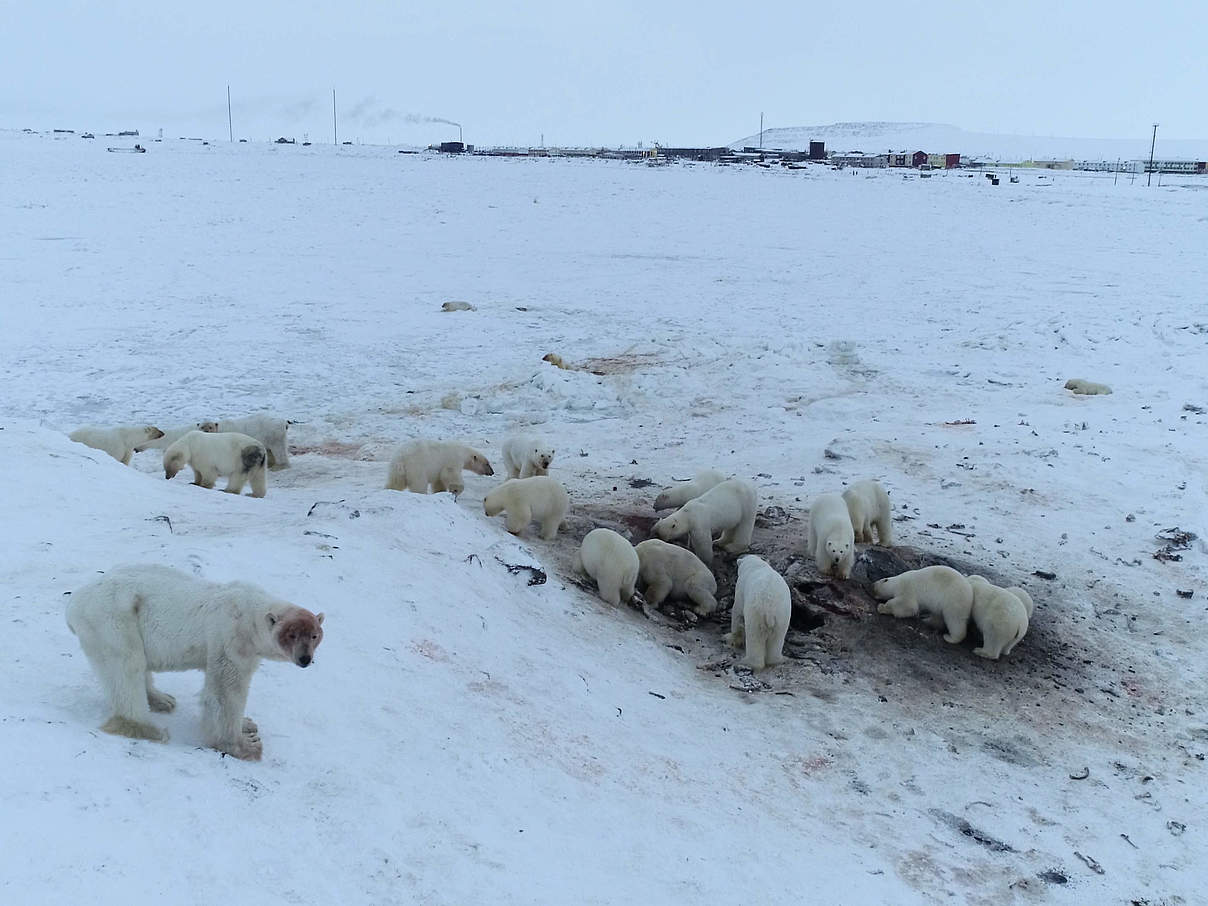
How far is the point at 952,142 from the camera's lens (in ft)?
501

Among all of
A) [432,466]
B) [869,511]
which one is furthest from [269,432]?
[869,511]

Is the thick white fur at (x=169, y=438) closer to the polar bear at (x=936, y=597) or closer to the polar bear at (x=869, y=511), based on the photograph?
the polar bear at (x=869, y=511)

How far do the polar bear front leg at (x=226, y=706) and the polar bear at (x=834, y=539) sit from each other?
482 cm

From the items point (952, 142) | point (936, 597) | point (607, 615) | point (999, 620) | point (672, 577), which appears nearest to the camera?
point (999, 620)

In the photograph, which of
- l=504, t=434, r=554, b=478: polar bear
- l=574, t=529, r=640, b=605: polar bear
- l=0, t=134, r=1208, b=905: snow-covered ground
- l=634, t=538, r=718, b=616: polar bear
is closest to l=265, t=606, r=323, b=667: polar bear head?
l=0, t=134, r=1208, b=905: snow-covered ground

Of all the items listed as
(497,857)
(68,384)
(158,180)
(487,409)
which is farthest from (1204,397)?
(158,180)

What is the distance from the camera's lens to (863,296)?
20.3 m

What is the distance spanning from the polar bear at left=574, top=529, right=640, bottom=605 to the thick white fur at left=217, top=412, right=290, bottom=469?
3.82m

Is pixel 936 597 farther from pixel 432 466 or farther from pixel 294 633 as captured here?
pixel 294 633

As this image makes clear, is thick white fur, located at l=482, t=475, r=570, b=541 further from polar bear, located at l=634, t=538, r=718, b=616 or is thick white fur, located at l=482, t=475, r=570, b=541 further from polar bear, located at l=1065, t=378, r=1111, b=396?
polar bear, located at l=1065, t=378, r=1111, b=396

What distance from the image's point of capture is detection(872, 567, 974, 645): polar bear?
266 inches

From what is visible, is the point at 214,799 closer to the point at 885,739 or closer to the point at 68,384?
the point at 885,739

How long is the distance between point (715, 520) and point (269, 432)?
440cm

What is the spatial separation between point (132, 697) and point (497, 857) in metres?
1.40
